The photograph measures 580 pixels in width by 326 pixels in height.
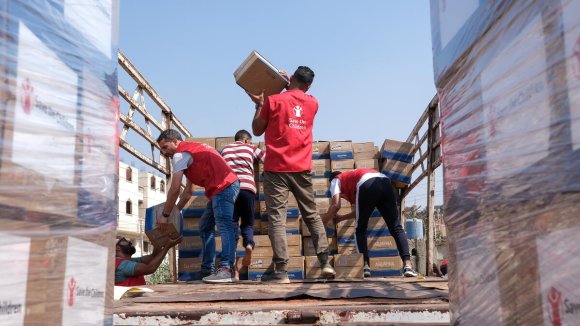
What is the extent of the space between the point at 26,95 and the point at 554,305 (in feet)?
4.64

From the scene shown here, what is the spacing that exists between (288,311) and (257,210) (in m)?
4.48

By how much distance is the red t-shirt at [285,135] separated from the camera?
4449mm

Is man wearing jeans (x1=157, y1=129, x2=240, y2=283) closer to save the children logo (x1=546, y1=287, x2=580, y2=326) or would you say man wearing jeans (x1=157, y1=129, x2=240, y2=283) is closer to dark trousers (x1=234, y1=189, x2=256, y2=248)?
dark trousers (x1=234, y1=189, x2=256, y2=248)

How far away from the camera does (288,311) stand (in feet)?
8.07

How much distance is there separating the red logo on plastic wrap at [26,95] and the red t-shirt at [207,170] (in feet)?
11.4

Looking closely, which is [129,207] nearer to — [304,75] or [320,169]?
[320,169]

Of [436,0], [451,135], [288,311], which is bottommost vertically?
[288,311]

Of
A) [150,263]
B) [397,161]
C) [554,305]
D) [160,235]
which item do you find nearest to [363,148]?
[397,161]

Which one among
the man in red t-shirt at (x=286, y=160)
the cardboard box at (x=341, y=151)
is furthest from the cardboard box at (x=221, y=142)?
the man in red t-shirt at (x=286, y=160)

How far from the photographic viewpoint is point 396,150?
23.6 ft

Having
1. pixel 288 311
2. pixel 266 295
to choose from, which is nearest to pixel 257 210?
pixel 266 295

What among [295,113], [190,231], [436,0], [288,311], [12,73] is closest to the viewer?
[12,73]

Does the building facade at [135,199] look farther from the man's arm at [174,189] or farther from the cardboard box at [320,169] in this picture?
the man's arm at [174,189]

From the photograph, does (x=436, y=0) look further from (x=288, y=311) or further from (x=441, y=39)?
(x=288, y=311)
